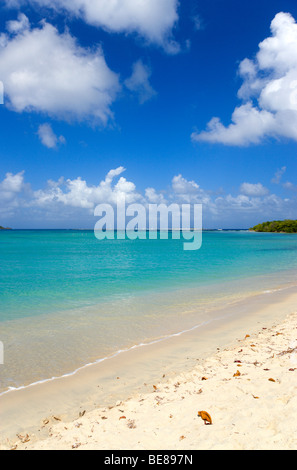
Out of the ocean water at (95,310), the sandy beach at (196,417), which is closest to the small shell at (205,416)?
the sandy beach at (196,417)

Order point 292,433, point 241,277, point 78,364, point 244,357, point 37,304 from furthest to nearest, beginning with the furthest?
point 241,277 → point 37,304 → point 78,364 → point 244,357 → point 292,433

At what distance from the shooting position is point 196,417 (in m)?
4.88

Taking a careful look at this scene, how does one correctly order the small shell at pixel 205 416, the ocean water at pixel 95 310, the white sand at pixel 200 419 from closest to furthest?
the white sand at pixel 200 419 < the small shell at pixel 205 416 < the ocean water at pixel 95 310

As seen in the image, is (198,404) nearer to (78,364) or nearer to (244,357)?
(244,357)

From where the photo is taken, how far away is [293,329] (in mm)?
10172

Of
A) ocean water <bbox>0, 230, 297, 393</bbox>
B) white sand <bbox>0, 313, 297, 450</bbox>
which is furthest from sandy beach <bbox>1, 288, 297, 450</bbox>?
ocean water <bbox>0, 230, 297, 393</bbox>

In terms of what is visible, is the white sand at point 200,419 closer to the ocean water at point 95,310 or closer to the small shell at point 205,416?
the small shell at point 205,416

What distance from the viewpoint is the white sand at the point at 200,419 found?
4246 mm

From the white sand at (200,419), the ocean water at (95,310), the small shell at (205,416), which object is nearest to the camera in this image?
the white sand at (200,419)

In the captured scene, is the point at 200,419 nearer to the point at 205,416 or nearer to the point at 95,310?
the point at 205,416

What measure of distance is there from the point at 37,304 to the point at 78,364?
7.78 metres

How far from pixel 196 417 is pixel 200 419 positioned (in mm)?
99
